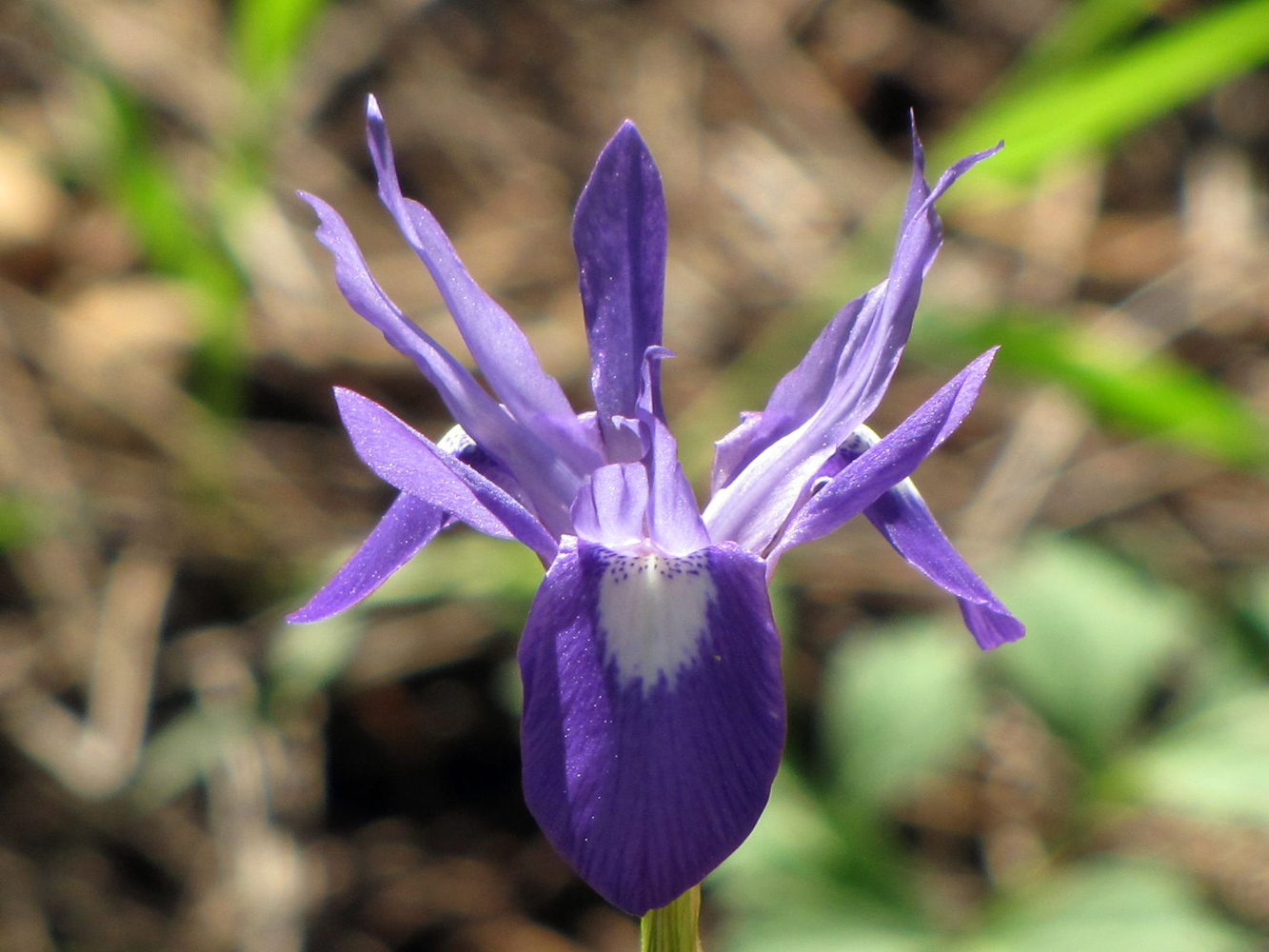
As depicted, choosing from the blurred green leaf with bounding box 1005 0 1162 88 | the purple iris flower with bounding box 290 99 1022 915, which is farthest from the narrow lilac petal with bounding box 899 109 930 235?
the blurred green leaf with bounding box 1005 0 1162 88

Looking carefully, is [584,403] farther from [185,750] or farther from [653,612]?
[653,612]

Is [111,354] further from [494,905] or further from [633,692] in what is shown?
[633,692]

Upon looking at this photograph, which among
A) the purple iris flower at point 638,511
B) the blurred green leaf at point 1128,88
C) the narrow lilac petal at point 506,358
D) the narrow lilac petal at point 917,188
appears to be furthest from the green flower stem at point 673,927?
the blurred green leaf at point 1128,88

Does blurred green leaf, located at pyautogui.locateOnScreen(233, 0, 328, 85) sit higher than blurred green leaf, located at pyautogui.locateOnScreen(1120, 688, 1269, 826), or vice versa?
blurred green leaf, located at pyautogui.locateOnScreen(233, 0, 328, 85)

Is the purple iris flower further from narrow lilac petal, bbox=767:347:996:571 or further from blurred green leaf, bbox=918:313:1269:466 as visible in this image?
blurred green leaf, bbox=918:313:1269:466

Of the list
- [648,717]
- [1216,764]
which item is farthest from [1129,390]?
[648,717]

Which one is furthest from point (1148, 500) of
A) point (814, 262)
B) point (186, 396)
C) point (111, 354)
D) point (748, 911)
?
point (111, 354)
